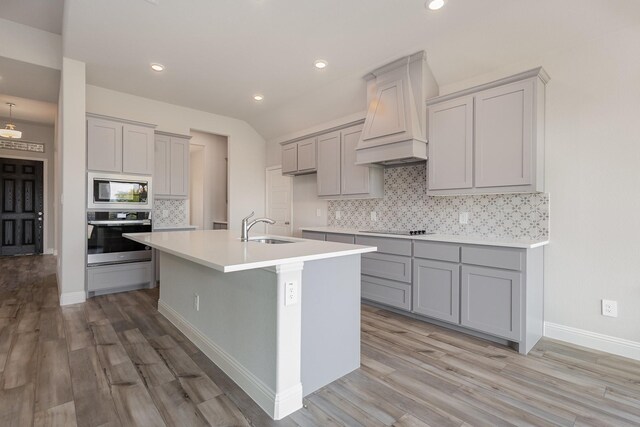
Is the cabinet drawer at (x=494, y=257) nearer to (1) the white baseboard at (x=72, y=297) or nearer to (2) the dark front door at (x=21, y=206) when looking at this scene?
(1) the white baseboard at (x=72, y=297)

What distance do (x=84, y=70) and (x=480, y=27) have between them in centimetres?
431

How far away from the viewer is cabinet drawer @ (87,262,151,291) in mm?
4020

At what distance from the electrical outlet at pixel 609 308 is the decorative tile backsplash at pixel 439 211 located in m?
0.66

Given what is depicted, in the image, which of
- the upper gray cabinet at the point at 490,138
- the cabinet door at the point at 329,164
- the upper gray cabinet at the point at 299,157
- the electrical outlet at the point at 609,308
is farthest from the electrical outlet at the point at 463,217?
the upper gray cabinet at the point at 299,157

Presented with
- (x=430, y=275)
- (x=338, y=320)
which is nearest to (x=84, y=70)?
(x=338, y=320)

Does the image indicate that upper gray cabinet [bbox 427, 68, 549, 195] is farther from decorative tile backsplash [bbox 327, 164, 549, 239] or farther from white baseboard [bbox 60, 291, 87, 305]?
white baseboard [bbox 60, 291, 87, 305]

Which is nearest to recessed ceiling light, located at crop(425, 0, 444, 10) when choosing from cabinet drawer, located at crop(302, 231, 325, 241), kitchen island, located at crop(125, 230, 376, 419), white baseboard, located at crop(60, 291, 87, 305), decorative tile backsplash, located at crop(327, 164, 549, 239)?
decorative tile backsplash, located at crop(327, 164, 549, 239)

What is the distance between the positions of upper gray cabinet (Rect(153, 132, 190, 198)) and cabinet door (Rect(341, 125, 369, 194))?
252 centimetres

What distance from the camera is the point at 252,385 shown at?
1.97m

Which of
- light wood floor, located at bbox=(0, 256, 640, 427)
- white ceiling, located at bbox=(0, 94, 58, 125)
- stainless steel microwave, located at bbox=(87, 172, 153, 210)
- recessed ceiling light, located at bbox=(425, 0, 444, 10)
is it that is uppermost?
white ceiling, located at bbox=(0, 94, 58, 125)

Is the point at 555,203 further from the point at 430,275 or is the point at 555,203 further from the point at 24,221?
the point at 24,221

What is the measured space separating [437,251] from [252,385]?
201 centimetres

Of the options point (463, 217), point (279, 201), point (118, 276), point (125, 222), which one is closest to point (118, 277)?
point (118, 276)

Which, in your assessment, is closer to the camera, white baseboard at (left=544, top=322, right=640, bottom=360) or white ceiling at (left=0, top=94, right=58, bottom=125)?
white baseboard at (left=544, top=322, right=640, bottom=360)
